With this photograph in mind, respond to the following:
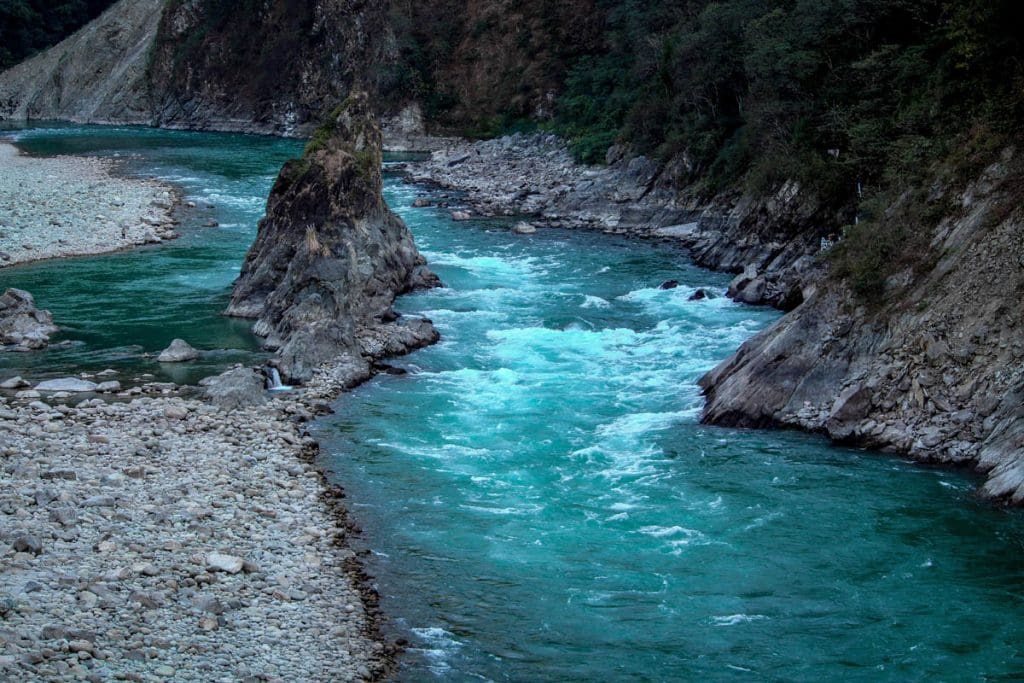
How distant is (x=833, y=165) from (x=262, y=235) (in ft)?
60.0

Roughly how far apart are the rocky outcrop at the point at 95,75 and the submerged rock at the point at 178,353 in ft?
270

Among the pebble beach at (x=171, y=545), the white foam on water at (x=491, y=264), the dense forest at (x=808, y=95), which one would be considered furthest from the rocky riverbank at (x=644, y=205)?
the pebble beach at (x=171, y=545)

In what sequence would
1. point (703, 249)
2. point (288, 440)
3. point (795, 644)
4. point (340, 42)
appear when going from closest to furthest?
point (795, 644)
point (288, 440)
point (703, 249)
point (340, 42)

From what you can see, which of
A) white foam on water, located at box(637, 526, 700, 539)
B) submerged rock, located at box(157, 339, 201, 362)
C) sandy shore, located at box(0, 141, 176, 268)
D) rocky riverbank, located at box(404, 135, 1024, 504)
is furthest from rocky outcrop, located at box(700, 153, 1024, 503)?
sandy shore, located at box(0, 141, 176, 268)

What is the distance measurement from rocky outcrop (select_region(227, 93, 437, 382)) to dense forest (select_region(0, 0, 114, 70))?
102436mm

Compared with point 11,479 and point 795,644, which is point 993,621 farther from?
point 11,479

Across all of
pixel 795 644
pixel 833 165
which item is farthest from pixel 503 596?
pixel 833 165

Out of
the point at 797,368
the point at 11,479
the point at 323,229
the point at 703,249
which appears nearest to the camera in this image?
the point at 11,479

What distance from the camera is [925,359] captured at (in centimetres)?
1969

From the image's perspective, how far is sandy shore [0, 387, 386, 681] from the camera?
12.0 m

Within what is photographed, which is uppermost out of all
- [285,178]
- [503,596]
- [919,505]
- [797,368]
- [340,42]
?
[340,42]

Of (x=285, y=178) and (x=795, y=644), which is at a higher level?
(x=285, y=178)

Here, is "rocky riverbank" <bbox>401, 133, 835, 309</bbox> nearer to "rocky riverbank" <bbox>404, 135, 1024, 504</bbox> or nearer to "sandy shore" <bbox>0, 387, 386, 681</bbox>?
"rocky riverbank" <bbox>404, 135, 1024, 504</bbox>

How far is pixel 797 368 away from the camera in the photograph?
2111 cm
